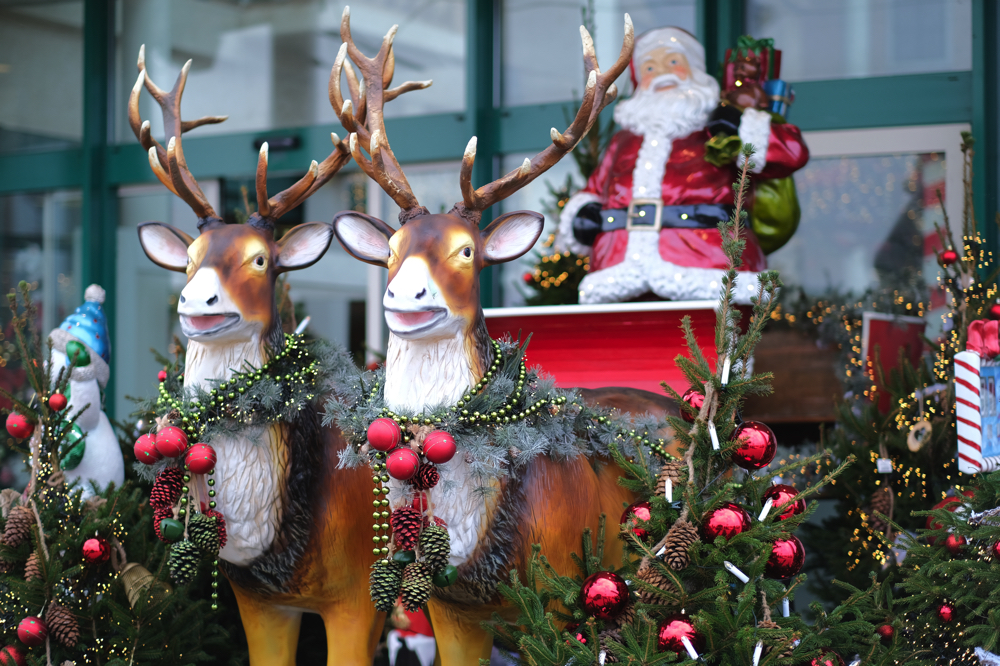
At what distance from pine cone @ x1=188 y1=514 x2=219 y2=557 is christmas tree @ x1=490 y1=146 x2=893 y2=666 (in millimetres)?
935

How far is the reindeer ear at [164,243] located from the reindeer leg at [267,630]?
1.11 m

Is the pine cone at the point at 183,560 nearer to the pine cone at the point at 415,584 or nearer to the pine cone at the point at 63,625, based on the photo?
the pine cone at the point at 63,625

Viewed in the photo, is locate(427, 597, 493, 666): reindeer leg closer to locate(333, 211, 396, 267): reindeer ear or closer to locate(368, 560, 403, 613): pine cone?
locate(368, 560, 403, 613): pine cone

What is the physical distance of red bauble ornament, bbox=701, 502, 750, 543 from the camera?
89.3 inches

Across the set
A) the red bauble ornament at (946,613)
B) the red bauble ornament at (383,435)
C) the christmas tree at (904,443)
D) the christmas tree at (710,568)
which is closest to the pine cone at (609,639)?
the christmas tree at (710,568)

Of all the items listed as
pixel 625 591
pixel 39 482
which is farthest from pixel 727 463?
pixel 39 482

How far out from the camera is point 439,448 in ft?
8.37

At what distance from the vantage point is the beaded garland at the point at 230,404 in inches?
114

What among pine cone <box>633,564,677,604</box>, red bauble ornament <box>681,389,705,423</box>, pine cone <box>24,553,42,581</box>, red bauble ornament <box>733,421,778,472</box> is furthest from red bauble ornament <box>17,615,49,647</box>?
red bauble ornament <box>733,421,778,472</box>

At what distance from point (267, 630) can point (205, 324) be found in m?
1.00

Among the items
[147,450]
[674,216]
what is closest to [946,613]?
[674,216]

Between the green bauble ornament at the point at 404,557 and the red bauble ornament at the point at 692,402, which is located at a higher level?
the red bauble ornament at the point at 692,402

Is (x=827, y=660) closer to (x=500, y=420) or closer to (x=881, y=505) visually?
(x=500, y=420)

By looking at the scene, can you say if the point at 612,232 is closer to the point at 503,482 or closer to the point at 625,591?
the point at 503,482
